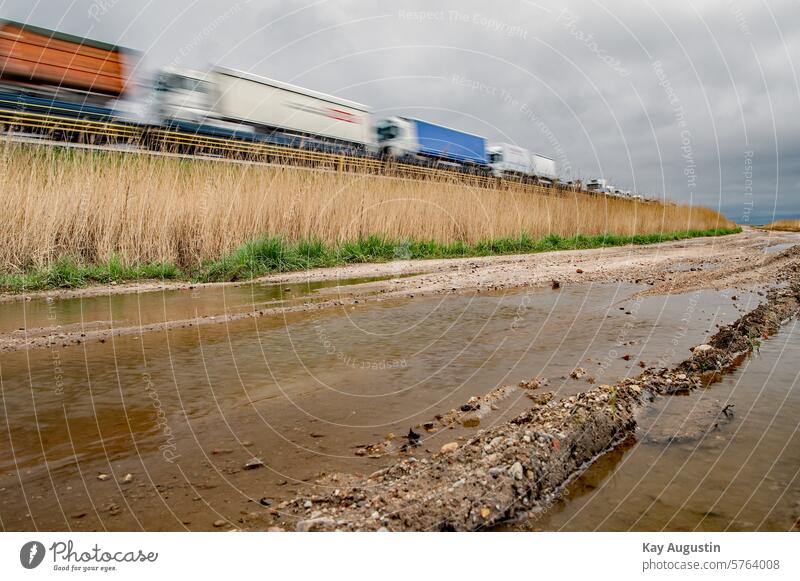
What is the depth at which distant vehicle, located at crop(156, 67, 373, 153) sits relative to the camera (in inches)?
768

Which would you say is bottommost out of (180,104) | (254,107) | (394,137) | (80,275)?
(80,275)

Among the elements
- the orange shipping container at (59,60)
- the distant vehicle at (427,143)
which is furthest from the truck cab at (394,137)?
the orange shipping container at (59,60)

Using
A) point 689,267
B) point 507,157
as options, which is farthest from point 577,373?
point 507,157

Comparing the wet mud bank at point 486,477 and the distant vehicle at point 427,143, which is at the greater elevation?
the distant vehicle at point 427,143

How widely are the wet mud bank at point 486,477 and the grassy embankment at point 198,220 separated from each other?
713 centimetres

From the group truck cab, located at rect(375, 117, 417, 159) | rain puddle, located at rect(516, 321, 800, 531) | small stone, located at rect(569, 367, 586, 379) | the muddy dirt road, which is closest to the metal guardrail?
the muddy dirt road

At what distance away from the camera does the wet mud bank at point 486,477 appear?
5.37 ft

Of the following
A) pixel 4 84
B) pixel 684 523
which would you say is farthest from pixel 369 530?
pixel 4 84

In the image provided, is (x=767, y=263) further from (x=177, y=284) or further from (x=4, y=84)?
(x=4, y=84)

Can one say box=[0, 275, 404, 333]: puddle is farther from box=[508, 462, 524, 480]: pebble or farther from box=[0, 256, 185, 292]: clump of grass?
box=[508, 462, 524, 480]: pebble

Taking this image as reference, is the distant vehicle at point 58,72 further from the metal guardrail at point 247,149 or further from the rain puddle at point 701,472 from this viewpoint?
the rain puddle at point 701,472

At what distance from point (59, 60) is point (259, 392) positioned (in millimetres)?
19187

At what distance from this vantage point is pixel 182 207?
9.34 m

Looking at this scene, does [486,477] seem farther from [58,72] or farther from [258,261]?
[58,72]
